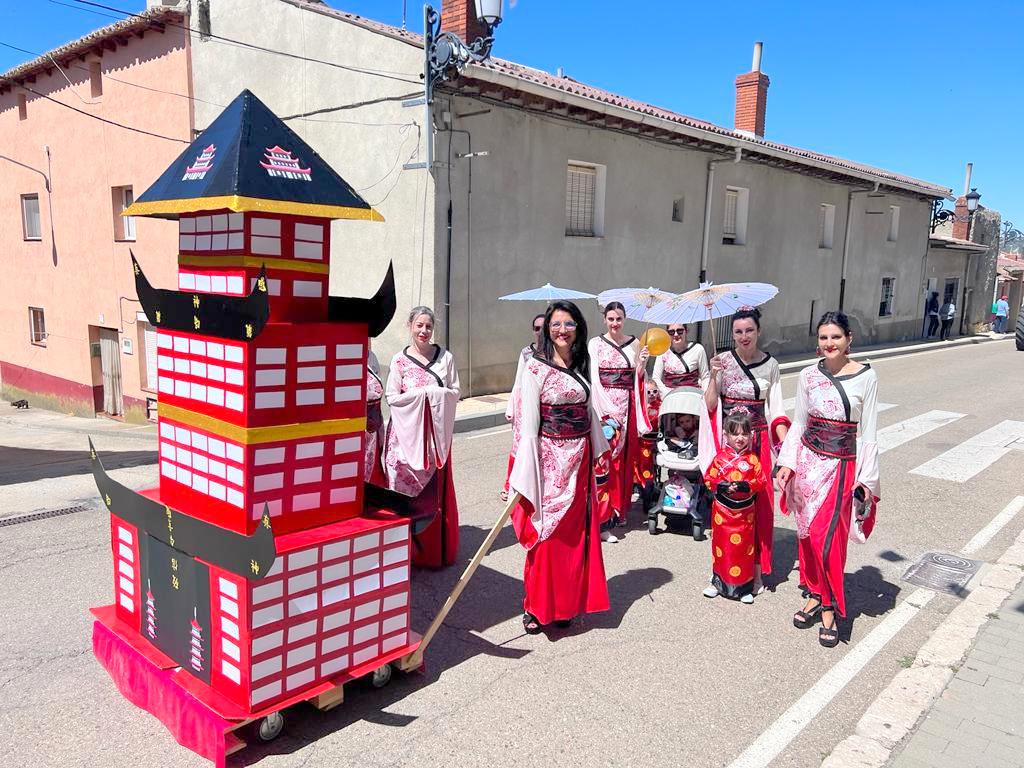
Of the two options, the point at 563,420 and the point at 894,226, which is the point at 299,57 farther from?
the point at 894,226

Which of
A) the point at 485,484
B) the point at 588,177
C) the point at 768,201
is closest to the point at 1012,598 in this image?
the point at 485,484

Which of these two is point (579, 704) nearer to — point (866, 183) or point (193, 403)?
point (193, 403)

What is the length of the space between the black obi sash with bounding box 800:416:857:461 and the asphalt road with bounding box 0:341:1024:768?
3.71 ft

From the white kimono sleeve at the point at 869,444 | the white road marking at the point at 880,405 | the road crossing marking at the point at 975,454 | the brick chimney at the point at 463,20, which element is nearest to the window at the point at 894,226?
the white road marking at the point at 880,405

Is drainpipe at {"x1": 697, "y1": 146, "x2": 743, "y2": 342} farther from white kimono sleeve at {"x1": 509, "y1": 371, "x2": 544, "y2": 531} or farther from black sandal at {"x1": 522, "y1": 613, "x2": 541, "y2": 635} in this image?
black sandal at {"x1": 522, "y1": 613, "x2": 541, "y2": 635}

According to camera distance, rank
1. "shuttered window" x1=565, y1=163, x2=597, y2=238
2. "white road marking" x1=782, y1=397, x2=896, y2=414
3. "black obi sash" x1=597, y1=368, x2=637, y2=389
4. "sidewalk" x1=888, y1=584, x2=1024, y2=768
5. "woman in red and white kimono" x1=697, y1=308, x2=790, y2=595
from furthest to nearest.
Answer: "shuttered window" x1=565, y1=163, x2=597, y2=238, "white road marking" x1=782, y1=397, x2=896, y2=414, "black obi sash" x1=597, y1=368, x2=637, y2=389, "woman in red and white kimono" x1=697, y1=308, x2=790, y2=595, "sidewalk" x1=888, y1=584, x2=1024, y2=768

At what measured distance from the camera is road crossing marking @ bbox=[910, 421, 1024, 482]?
818 centimetres

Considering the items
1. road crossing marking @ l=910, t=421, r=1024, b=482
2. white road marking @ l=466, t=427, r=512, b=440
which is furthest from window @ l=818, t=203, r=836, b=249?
white road marking @ l=466, t=427, r=512, b=440

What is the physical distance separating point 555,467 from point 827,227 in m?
20.1

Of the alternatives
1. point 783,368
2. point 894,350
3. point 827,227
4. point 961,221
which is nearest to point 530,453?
point 783,368

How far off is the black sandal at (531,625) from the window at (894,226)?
2433 centimetres

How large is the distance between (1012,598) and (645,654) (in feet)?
8.85

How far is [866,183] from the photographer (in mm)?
21891

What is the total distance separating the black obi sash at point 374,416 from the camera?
5164 mm
